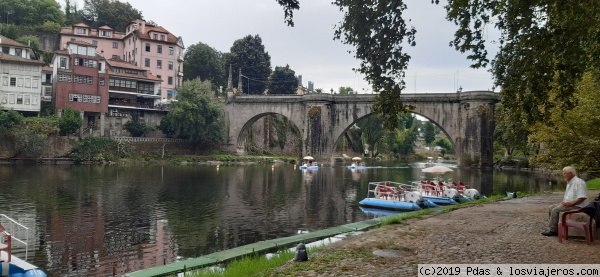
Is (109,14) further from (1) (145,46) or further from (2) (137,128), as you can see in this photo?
(2) (137,128)

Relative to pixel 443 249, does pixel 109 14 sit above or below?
above

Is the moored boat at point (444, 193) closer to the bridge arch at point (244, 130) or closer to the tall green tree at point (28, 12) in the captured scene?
the bridge arch at point (244, 130)

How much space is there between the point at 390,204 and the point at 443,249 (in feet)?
45.4

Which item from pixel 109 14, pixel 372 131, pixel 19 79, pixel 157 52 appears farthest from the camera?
pixel 109 14

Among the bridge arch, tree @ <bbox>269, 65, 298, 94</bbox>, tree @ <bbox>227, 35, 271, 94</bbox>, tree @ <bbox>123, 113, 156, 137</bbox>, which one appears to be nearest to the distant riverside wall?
tree @ <bbox>123, 113, 156, 137</bbox>

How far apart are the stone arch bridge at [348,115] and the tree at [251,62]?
17.3 meters

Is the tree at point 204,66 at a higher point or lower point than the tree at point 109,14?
lower

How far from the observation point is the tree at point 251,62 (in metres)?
87.6

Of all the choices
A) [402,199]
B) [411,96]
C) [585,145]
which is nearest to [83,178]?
[402,199]

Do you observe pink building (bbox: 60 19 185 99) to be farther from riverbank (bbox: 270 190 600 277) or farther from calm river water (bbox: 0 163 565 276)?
riverbank (bbox: 270 190 600 277)

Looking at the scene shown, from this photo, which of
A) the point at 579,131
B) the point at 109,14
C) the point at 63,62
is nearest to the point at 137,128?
the point at 63,62

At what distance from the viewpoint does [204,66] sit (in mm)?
92250

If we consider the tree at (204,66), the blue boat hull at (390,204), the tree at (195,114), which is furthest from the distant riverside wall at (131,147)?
the blue boat hull at (390,204)

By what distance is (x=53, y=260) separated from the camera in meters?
13.0
